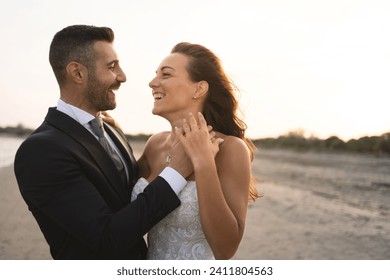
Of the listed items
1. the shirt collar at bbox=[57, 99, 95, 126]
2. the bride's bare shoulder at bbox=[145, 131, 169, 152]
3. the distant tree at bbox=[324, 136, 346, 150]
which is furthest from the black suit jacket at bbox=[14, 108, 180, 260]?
the distant tree at bbox=[324, 136, 346, 150]

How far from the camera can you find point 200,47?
390 cm

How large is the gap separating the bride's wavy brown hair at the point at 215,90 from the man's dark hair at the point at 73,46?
24.4 inches

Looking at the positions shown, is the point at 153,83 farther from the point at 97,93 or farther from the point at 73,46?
the point at 73,46

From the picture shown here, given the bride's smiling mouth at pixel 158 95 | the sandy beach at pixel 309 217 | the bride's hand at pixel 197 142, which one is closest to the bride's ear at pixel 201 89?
the bride's smiling mouth at pixel 158 95

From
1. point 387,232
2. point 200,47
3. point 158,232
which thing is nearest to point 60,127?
point 158,232

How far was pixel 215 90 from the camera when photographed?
396 centimetres

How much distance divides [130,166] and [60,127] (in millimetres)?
675

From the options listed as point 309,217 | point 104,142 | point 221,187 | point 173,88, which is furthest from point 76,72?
point 309,217

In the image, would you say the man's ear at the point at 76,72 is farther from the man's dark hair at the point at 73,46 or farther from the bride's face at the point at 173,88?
the bride's face at the point at 173,88

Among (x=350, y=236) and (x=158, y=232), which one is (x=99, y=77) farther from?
(x=350, y=236)

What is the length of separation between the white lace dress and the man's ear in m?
0.78

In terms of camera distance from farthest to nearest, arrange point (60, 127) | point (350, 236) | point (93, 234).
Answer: point (350, 236) → point (60, 127) → point (93, 234)

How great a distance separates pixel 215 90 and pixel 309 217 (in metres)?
9.48

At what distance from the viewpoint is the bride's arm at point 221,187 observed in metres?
3.18
